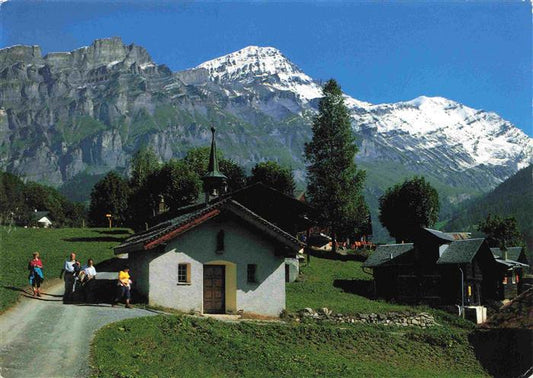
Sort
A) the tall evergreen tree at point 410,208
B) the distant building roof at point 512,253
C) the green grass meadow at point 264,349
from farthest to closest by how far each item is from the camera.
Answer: the tall evergreen tree at point 410,208 < the distant building roof at point 512,253 < the green grass meadow at point 264,349

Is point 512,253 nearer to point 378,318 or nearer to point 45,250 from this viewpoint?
point 378,318

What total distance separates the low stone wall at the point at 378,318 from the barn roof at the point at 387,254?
1365cm

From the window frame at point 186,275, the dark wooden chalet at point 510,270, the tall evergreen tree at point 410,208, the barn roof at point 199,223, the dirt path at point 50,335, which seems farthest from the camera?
the tall evergreen tree at point 410,208

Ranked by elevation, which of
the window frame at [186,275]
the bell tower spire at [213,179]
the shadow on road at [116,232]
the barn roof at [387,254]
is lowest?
the window frame at [186,275]

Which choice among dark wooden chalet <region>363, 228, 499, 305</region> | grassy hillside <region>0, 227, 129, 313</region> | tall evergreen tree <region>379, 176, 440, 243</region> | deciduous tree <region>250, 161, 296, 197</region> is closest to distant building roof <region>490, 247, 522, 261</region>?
dark wooden chalet <region>363, 228, 499, 305</region>

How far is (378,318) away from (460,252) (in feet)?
52.2

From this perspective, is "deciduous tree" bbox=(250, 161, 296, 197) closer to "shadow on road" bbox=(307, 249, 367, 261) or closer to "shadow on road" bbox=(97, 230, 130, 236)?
"shadow on road" bbox=(307, 249, 367, 261)

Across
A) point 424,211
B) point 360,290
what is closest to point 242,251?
point 360,290

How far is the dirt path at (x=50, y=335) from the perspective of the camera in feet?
70.3

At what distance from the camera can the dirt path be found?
70.3 ft

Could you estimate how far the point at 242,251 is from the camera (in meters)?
36.8

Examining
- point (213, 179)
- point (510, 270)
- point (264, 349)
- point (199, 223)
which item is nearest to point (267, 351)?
point (264, 349)

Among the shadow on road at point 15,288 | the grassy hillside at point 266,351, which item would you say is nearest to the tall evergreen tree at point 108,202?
the shadow on road at point 15,288

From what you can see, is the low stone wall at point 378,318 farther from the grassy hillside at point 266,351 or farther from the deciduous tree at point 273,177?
the deciduous tree at point 273,177
